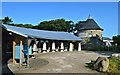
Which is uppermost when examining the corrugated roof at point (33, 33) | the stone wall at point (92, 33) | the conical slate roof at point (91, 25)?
the conical slate roof at point (91, 25)

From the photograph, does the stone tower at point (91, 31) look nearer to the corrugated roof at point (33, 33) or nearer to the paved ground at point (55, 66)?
the corrugated roof at point (33, 33)

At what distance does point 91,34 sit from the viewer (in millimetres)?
48062

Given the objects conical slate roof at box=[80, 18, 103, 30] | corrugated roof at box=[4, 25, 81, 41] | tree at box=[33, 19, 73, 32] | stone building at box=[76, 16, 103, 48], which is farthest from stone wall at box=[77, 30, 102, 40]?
corrugated roof at box=[4, 25, 81, 41]

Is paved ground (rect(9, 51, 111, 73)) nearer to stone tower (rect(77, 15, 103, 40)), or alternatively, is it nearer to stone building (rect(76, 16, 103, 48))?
stone building (rect(76, 16, 103, 48))

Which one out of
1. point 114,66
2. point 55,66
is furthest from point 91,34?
point 114,66

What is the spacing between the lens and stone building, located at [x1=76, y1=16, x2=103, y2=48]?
150 ft

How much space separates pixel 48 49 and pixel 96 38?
806 inches

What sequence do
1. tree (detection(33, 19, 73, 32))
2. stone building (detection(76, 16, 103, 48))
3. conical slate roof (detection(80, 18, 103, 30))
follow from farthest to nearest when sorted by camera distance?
1. tree (detection(33, 19, 73, 32))
2. conical slate roof (detection(80, 18, 103, 30))
3. stone building (detection(76, 16, 103, 48))

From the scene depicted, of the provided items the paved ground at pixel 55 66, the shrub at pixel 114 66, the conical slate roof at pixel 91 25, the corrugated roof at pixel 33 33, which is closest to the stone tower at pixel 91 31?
the conical slate roof at pixel 91 25

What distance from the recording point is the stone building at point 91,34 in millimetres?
45812

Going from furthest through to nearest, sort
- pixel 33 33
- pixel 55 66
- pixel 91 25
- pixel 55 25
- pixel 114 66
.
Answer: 1. pixel 55 25
2. pixel 91 25
3. pixel 33 33
4. pixel 55 66
5. pixel 114 66

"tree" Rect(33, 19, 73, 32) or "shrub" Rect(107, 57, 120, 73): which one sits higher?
"tree" Rect(33, 19, 73, 32)

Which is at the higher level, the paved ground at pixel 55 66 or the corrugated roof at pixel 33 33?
the corrugated roof at pixel 33 33

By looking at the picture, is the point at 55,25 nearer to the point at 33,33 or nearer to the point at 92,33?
the point at 92,33
